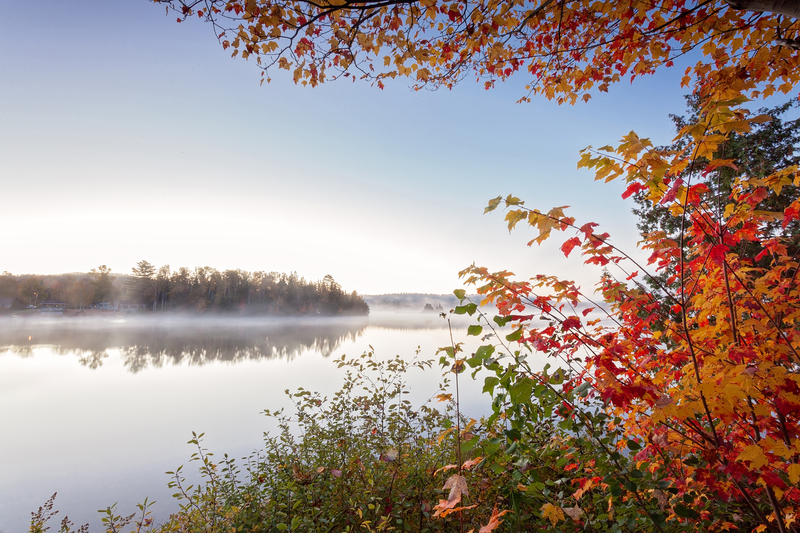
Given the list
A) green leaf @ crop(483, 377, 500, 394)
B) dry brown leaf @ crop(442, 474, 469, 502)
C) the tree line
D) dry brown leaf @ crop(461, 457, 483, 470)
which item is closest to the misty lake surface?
dry brown leaf @ crop(461, 457, 483, 470)

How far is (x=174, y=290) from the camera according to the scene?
51.6 m

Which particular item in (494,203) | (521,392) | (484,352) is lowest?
(521,392)

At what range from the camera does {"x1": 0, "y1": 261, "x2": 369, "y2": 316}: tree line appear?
164 feet

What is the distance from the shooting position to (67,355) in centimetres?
1544

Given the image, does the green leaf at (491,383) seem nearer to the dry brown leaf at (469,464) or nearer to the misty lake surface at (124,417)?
the dry brown leaf at (469,464)

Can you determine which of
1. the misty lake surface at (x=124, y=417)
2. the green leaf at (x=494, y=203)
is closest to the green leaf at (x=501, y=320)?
the green leaf at (x=494, y=203)

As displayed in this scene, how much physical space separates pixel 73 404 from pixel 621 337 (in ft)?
41.9

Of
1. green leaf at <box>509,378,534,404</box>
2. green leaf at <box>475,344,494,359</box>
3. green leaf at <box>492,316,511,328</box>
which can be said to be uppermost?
green leaf at <box>492,316,511,328</box>

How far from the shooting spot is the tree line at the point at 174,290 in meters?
49.9

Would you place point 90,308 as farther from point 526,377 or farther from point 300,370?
point 526,377

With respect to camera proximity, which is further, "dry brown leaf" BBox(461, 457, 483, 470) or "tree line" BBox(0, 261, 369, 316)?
"tree line" BBox(0, 261, 369, 316)

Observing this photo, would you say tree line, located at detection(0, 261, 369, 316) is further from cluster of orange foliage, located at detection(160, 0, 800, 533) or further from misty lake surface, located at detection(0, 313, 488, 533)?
cluster of orange foliage, located at detection(160, 0, 800, 533)

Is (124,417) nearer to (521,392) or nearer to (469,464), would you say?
(469,464)

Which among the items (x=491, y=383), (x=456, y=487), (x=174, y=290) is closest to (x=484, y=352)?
(x=491, y=383)
